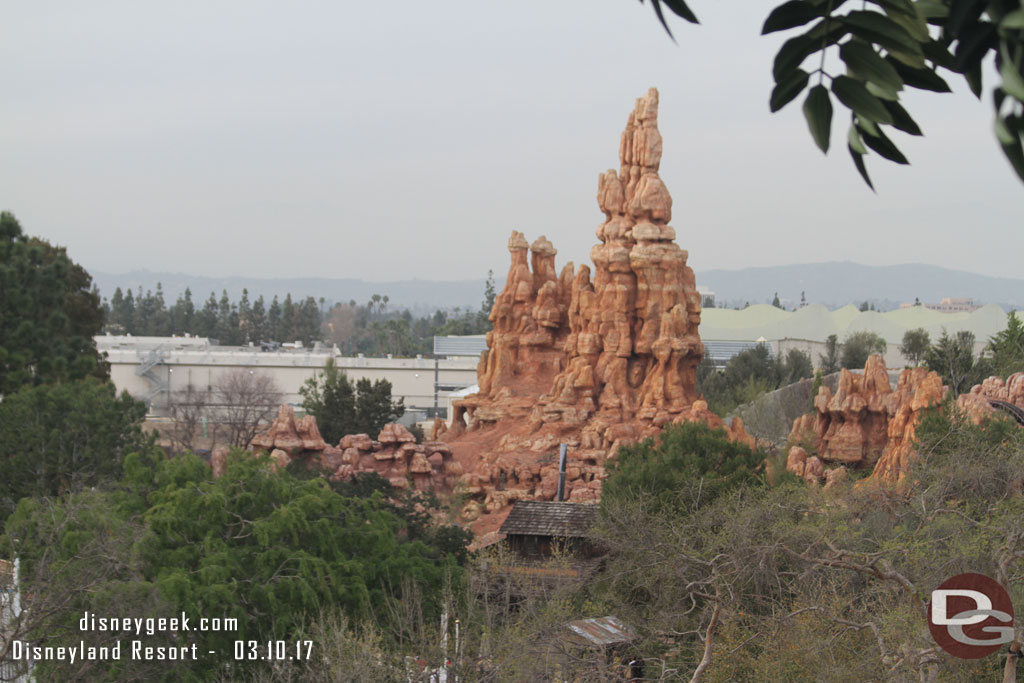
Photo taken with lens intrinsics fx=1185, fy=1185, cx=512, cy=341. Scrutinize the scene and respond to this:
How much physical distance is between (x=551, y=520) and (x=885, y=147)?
23326 millimetres

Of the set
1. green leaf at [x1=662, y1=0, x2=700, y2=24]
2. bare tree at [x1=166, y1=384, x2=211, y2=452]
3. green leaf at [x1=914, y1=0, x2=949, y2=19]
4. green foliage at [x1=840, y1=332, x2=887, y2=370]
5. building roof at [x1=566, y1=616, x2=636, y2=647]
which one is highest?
green leaf at [x1=662, y1=0, x2=700, y2=24]

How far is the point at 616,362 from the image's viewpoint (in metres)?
35.1

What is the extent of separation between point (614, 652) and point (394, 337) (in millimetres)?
95344

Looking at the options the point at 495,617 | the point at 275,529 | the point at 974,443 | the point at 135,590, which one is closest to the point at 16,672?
the point at 135,590

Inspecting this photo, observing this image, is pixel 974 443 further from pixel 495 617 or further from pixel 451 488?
pixel 451 488

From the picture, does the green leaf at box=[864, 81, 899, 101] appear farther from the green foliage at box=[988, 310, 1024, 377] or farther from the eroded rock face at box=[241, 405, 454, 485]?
the green foliage at box=[988, 310, 1024, 377]

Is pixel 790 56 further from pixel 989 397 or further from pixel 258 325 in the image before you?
pixel 258 325

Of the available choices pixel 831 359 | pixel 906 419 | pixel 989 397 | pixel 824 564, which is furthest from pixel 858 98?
pixel 831 359

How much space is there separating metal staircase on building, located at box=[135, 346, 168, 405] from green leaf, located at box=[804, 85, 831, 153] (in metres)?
71.7

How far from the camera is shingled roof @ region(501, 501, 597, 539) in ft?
79.8

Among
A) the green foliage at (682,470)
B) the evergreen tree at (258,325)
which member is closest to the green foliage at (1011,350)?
the green foliage at (682,470)

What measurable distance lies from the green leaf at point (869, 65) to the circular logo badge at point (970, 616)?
8005 mm

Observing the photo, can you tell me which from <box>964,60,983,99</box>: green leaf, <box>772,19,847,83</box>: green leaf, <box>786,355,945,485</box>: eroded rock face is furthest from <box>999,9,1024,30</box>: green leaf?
<box>786,355,945,485</box>: eroded rock face

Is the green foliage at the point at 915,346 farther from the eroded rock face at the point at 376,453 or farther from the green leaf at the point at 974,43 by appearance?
the green leaf at the point at 974,43
